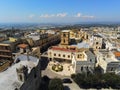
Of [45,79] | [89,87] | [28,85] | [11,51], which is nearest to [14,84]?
[28,85]

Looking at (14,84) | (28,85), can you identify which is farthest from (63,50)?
(14,84)

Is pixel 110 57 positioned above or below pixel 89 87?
above

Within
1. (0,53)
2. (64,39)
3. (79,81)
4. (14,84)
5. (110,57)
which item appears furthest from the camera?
(64,39)

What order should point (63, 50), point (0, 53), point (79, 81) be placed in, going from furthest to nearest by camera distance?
1. point (63, 50)
2. point (0, 53)
3. point (79, 81)

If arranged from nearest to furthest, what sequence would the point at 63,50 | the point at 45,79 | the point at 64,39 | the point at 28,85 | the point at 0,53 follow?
the point at 28,85 < the point at 45,79 < the point at 0,53 < the point at 63,50 < the point at 64,39

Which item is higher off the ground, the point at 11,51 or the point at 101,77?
the point at 11,51

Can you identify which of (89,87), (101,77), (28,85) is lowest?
(89,87)

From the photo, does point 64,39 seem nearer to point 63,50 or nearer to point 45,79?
point 63,50

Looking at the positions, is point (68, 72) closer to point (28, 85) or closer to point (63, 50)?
point (63, 50)

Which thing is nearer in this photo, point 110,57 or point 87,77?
point 87,77
